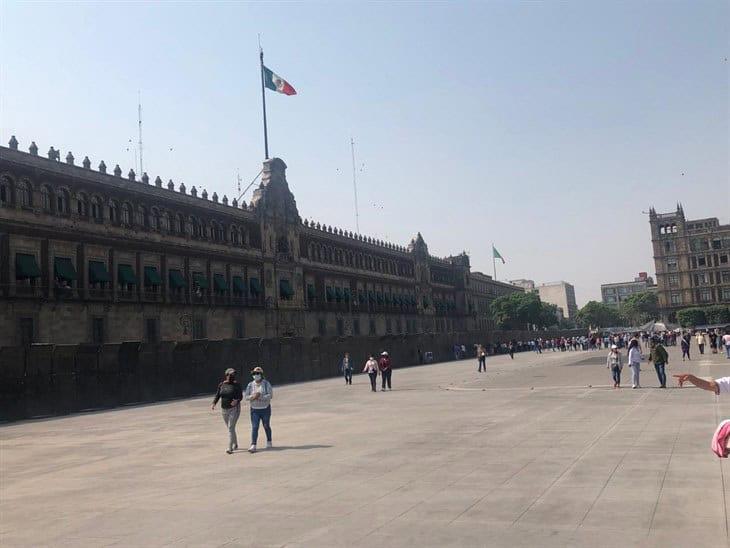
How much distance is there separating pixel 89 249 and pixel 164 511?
117 feet

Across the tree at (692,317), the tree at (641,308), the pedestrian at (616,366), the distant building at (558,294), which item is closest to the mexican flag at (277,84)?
the pedestrian at (616,366)

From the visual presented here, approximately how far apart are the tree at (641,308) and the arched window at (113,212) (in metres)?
127

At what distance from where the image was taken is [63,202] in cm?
3888

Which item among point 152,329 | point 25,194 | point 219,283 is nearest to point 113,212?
point 25,194

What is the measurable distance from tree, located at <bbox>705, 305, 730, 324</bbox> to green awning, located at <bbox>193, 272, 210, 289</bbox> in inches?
3402

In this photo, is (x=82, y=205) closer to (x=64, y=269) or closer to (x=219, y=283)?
(x=64, y=269)

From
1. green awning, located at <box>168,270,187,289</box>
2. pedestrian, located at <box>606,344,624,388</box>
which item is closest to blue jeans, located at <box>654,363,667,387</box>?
pedestrian, located at <box>606,344,624,388</box>

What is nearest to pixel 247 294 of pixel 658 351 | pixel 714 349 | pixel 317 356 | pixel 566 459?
pixel 317 356

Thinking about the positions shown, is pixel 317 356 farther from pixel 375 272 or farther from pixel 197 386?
pixel 375 272

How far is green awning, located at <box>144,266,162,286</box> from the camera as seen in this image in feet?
145

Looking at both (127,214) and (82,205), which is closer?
(82,205)

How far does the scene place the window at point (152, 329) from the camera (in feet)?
143

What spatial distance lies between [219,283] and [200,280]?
203 centimetres

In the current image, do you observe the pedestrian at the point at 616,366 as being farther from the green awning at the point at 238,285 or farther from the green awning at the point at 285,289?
the green awning at the point at 285,289
